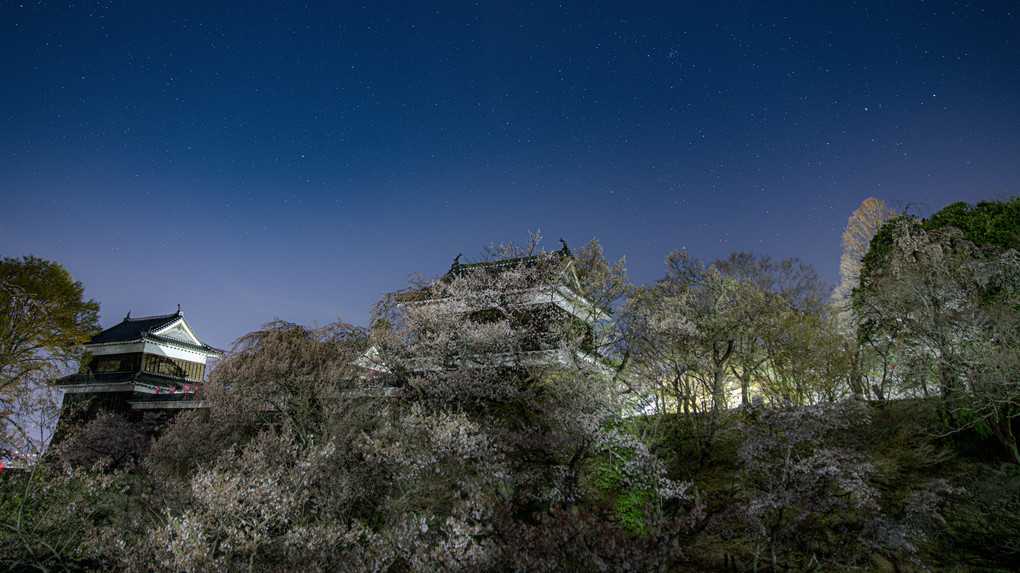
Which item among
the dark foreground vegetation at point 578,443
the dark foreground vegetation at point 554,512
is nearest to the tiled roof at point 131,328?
the dark foreground vegetation at point 578,443

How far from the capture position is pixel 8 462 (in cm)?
1525

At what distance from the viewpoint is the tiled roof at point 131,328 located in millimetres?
29297

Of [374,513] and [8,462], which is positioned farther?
[8,462]

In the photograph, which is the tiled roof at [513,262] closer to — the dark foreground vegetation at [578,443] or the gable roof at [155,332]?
the dark foreground vegetation at [578,443]

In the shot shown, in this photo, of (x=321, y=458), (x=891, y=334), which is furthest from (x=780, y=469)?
(x=321, y=458)

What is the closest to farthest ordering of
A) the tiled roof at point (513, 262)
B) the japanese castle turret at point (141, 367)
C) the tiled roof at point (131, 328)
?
1. the tiled roof at point (513, 262)
2. the japanese castle turret at point (141, 367)
3. the tiled roof at point (131, 328)

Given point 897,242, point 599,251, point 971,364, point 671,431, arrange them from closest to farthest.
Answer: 1. point 971,364
2. point 897,242
3. point 671,431
4. point 599,251

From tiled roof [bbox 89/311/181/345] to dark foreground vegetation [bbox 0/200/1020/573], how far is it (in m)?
9.66

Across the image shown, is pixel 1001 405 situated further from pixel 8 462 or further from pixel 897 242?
pixel 8 462

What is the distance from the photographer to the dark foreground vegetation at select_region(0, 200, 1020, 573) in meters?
8.56

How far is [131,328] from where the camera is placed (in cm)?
3145

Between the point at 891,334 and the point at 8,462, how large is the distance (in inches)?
1154

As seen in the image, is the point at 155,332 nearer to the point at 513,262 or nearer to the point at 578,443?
the point at 513,262

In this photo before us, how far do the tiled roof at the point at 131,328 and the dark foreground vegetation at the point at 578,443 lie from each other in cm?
966
